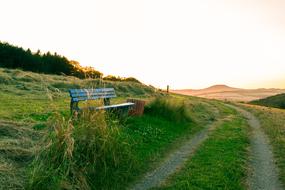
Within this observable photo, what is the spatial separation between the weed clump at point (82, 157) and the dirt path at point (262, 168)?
2.71 meters

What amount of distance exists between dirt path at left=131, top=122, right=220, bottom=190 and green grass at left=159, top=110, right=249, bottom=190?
18 cm

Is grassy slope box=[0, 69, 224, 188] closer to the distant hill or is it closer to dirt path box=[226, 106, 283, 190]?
dirt path box=[226, 106, 283, 190]

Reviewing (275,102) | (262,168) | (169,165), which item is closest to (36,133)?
(169,165)

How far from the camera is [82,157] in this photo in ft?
23.6

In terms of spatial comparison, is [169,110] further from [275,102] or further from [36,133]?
[275,102]

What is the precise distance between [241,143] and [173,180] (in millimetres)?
5294

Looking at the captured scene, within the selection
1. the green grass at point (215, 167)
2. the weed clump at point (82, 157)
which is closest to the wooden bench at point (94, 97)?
the weed clump at point (82, 157)

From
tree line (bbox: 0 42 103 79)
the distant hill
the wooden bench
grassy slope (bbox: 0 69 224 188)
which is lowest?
the distant hill

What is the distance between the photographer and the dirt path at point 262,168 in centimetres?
760

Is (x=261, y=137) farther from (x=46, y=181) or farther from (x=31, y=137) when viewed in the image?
(x=46, y=181)

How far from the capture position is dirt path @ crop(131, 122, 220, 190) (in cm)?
725

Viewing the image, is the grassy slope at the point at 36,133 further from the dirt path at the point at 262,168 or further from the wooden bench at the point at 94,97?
the dirt path at the point at 262,168

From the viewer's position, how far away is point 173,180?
295 inches

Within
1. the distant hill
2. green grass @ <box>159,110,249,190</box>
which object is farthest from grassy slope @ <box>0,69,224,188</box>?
the distant hill
